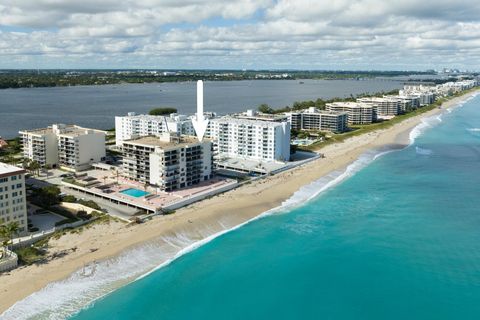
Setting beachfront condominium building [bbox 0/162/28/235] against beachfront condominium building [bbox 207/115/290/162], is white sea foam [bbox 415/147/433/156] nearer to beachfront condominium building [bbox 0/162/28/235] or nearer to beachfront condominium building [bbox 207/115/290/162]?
beachfront condominium building [bbox 207/115/290/162]

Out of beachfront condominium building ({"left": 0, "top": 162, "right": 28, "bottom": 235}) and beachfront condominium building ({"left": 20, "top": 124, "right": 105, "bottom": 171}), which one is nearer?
beachfront condominium building ({"left": 0, "top": 162, "right": 28, "bottom": 235})

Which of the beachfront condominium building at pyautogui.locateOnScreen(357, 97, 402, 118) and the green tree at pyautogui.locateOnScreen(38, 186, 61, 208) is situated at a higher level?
the beachfront condominium building at pyautogui.locateOnScreen(357, 97, 402, 118)

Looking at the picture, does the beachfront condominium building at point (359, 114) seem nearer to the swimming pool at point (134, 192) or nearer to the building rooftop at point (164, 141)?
the building rooftop at point (164, 141)

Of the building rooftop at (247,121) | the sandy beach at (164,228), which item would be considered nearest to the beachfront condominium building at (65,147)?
the building rooftop at (247,121)

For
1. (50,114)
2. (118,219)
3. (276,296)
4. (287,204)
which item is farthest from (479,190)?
(50,114)

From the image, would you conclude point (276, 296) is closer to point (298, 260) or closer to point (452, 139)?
point (298, 260)

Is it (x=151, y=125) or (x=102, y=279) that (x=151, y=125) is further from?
(x=102, y=279)

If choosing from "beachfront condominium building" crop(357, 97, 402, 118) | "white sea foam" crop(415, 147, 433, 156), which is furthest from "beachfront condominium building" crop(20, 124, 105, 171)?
"beachfront condominium building" crop(357, 97, 402, 118)
